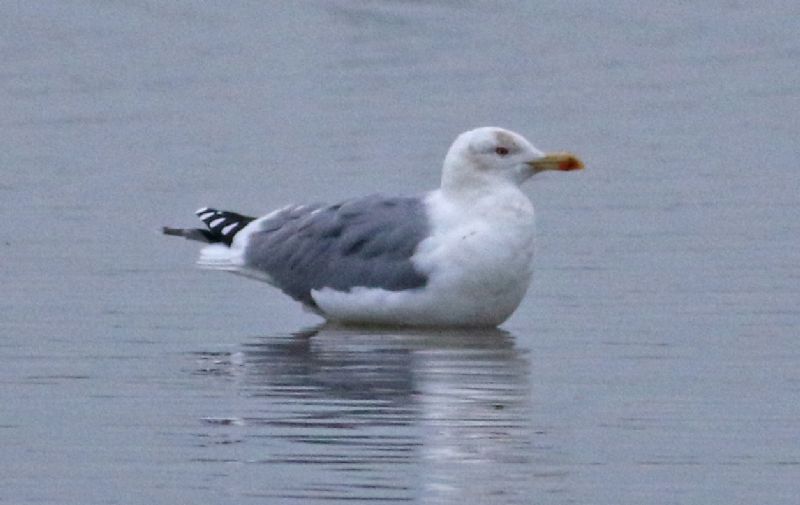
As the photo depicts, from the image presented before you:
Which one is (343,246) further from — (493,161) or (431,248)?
(493,161)

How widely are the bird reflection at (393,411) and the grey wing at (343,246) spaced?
8.8 inches

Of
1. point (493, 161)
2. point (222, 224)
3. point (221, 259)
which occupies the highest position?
point (493, 161)

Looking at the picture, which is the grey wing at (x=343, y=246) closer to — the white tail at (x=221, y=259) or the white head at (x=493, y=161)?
the white tail at (x=221, y=259)

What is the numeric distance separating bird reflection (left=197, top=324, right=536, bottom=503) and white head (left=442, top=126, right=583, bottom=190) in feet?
2.14

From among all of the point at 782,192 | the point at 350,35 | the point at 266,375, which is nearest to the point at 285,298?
the point at 266,375

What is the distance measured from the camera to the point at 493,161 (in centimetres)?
1026

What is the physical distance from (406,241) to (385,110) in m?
5.98

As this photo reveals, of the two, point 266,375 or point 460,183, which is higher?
point 460,183

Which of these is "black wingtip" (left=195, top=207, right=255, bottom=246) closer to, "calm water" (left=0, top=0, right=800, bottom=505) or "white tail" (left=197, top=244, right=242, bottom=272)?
"white tail" (left=197, top=244, right=242, bottom=272)

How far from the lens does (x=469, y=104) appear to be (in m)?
16.4

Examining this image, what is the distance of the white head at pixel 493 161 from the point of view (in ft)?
33.5

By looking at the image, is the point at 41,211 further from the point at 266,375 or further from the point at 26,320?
the point at 266,375

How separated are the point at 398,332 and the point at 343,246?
512mm

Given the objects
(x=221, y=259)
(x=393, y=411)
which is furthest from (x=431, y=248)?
(x=393, y=411)
